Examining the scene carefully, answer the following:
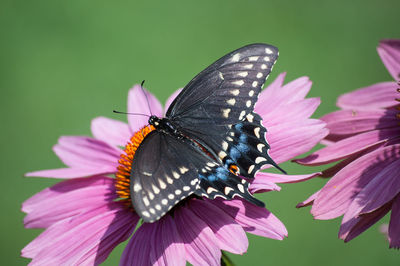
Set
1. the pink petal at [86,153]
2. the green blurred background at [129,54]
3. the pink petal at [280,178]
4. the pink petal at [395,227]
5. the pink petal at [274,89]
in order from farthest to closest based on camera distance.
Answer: the green blurred background at [129,54], the pink petal at [86,153], the pink petal at [274,89], the pink petal at [280,178], the pink petal at [395,227]

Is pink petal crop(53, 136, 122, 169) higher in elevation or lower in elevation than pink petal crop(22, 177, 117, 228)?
higher

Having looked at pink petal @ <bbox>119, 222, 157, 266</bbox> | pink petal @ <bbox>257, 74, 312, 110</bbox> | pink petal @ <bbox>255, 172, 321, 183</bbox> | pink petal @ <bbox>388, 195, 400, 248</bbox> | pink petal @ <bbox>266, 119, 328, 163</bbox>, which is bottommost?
pink petal @ <bbox>388, 195, 400, 248</bbox>

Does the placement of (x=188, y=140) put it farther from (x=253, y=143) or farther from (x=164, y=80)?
(x=164, y=80)

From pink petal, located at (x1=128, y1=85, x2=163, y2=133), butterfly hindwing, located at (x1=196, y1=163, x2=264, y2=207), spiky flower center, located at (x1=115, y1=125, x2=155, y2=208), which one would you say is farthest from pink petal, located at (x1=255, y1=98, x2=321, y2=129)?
pink petal, located at (x1=128, y1=85, x2=163, y2=133)

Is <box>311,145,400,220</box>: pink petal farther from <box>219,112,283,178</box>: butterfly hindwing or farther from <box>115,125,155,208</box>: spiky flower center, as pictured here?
<box>115,125,155,208</box>: spiky flower center

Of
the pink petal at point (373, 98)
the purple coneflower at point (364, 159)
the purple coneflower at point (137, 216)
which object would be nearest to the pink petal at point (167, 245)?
the purple coneflower at point (137, 216)

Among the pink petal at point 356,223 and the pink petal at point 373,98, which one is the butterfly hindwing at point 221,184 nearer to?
the pink petal at point 356,223

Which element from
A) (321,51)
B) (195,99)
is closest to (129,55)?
(321,51)

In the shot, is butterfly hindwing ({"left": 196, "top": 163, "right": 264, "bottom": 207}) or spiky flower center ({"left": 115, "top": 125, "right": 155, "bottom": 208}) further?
spiky flower center ({"left": 115, "top": 125, "right": 155, "bottom": 208})
